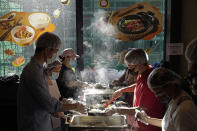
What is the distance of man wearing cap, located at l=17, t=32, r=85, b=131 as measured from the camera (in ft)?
6.27

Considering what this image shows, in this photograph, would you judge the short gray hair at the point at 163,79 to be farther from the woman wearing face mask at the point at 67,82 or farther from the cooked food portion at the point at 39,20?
the cooked food portion at the point at 39,20

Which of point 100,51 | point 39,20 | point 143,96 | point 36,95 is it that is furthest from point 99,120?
point 39,20

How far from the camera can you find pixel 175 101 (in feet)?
4.85

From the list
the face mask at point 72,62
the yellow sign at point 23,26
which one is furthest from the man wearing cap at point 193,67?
the yellow sign at point 23,26

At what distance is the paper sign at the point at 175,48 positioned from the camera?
411 centimetres

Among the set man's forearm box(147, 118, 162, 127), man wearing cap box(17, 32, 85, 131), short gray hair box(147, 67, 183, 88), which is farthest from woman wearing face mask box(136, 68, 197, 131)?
man wearing cap box(17, 32, 85, 131)

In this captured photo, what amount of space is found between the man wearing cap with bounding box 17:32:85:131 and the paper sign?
9.14ft

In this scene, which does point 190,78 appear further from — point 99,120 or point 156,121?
point 99,120

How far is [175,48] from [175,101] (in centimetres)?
289

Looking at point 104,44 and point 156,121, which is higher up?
point 104,44

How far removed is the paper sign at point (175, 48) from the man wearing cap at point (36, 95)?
2787 mm

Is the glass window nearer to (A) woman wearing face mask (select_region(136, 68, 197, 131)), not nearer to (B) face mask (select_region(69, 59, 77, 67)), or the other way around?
(B) face mask (select_region(69, 59, 77, 67))

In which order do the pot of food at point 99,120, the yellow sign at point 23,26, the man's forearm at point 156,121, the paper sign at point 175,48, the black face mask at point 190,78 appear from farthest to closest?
the yellow sign at point 23,26 < the paper sign at point 175,48 < the pot of food at point 99,120 < the man's forearm at point 156,121 < the black face mask at point 190,78

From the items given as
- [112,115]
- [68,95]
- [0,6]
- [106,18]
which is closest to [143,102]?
[112,115]
